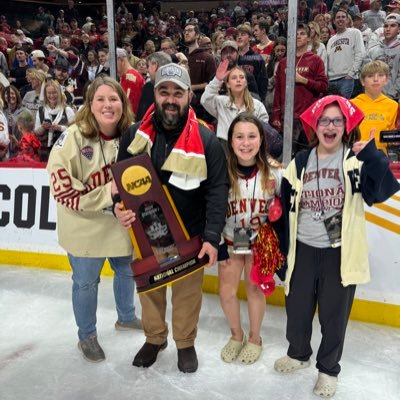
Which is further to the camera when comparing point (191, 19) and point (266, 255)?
point (191, 19)

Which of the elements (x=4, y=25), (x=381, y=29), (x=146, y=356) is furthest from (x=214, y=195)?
(x=4, y=25)

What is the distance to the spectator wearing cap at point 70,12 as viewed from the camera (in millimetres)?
8938

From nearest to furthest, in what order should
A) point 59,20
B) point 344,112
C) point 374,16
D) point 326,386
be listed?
point 344,112, point 326,386, point 374,16, point 59,20

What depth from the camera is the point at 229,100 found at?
332 centimetres

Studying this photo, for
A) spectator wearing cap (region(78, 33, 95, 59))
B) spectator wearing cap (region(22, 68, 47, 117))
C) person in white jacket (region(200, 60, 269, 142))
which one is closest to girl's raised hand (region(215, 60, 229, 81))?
person in white jacket (region(200, 60, 269, 142))

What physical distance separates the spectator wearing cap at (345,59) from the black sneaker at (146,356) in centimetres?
274

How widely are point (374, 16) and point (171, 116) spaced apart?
3979mm

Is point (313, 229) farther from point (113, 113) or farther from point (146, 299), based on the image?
point (113, 113)

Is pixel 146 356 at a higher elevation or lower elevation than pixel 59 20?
lower

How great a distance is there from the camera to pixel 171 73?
1975mm

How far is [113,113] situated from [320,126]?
3.03 feet

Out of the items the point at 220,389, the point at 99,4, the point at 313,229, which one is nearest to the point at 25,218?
the point at 220,389

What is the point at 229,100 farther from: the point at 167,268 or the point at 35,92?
the point at 35,92

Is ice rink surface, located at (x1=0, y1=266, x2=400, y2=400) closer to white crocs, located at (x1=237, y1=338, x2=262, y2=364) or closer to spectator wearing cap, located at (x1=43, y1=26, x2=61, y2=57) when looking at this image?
white crocs, located at (x1=237, y1=338, x2=262, y2=364)
